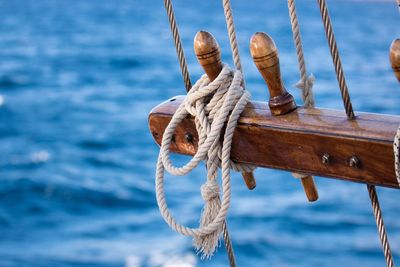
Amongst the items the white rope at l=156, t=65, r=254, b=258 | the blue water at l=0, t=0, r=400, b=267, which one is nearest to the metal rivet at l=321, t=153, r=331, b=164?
the white rope at l=156, t=65, r=254, b=258

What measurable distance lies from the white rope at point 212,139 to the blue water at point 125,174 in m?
2.65

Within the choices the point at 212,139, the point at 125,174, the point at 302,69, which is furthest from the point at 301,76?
the point at 125,174

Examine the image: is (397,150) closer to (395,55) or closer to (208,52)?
(395,55)

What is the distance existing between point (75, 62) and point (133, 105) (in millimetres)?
2083

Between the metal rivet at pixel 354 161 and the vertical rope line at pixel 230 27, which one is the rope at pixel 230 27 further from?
the metal rivet at pixel 354 161

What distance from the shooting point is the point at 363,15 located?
1501 centimetres

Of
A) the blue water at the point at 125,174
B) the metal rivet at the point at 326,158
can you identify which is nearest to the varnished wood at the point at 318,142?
the metal rivet at the point at 326,158

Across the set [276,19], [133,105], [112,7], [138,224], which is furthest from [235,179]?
[112,7]

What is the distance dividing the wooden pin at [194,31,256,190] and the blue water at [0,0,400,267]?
2.72 m

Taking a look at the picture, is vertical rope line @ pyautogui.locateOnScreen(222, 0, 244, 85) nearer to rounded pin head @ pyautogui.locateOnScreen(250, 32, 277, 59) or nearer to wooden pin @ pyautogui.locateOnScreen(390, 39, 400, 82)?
rounded pin head @ pyautogui.locateOnScreen(250, 32, 277, 59)

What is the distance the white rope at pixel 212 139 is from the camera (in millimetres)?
869

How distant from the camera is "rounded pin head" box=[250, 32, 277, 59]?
31.9 inches

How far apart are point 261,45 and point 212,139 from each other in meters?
0.12

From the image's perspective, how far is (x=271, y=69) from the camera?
0.83 meters
